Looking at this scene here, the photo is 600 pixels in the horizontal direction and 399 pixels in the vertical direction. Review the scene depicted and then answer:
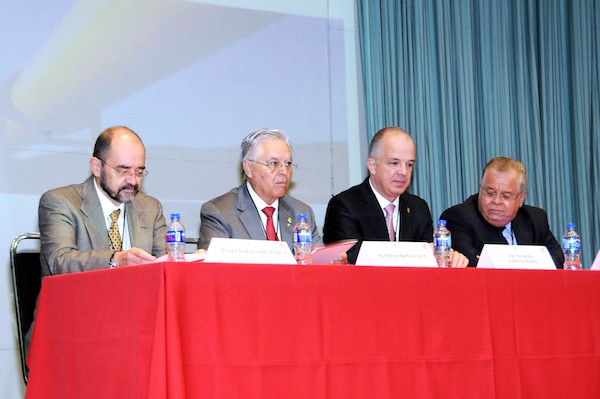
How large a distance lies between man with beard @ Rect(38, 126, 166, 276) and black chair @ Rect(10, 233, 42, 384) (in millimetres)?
91

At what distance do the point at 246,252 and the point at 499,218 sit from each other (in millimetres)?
2227

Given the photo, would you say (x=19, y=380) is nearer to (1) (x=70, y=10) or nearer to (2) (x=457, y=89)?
(1) (x=70, y=10)

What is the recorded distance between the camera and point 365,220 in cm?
421

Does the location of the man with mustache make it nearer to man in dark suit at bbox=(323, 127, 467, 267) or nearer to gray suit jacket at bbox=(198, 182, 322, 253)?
gray suit jacket at bbox=(198, 182, 322, 253)

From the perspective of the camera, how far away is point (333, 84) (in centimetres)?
546

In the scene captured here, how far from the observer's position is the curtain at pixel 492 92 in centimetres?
555

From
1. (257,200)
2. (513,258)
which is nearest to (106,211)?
(257,200)

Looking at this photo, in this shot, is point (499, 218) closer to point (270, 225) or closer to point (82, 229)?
point (270, 225)

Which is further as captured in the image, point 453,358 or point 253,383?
point 453,358

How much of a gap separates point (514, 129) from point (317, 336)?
3878 millimetres

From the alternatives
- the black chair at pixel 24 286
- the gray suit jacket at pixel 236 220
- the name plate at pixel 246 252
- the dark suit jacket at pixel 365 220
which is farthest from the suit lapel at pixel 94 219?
the name plate at pixel 246 252

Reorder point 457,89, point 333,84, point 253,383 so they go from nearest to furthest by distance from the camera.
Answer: point 253,383
point 333,84
point 457,89

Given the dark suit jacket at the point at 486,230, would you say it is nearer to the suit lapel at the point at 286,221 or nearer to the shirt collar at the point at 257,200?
the suit lapel at the point at 286,221

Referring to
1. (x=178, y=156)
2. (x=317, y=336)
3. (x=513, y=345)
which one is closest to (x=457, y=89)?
(x=178, y=156)
